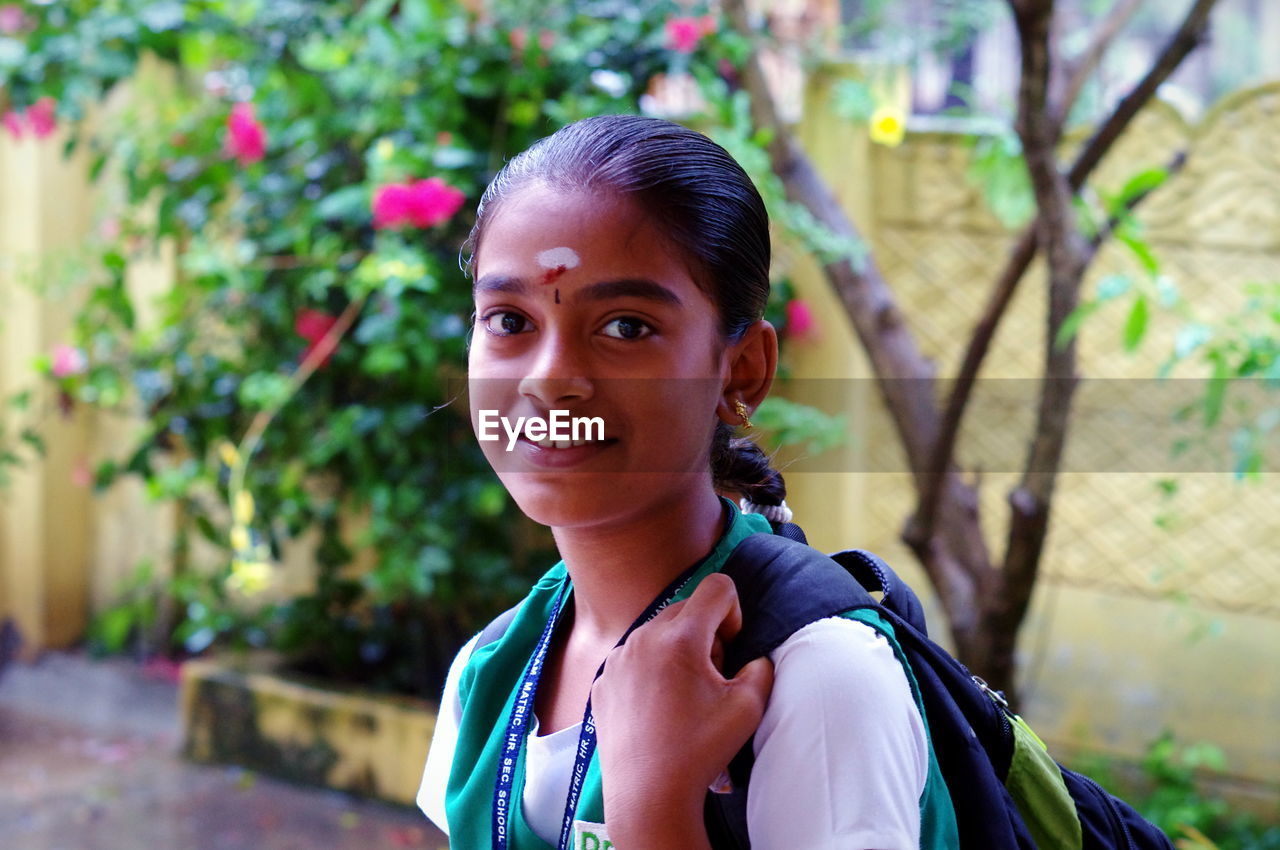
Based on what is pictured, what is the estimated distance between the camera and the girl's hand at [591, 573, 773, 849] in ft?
2.47

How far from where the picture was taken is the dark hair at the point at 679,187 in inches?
33.6

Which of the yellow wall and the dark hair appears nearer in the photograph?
the dark hair

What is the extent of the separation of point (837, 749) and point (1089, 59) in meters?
2.04

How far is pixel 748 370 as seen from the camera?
0.93m

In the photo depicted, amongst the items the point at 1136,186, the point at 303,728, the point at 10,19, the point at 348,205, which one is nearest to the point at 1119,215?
the point at 1136,186

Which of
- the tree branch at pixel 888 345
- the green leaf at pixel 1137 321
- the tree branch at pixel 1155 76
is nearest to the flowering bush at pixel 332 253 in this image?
the tree branch at pixel 888 345

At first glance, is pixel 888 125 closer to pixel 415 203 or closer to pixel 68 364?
pixel 415 203

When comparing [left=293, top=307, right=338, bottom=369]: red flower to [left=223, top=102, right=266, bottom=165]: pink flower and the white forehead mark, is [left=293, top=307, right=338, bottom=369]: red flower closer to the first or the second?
[left=223, top=102, right=266, bottom=165]: pink flower

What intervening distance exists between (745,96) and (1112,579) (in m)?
1.61

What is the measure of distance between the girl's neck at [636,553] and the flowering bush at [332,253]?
6.08 ft

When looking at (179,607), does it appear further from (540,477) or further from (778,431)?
(540,477)

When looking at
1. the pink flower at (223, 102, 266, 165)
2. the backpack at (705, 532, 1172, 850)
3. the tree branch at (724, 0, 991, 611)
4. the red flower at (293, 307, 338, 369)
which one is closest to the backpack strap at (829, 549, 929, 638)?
the backpack at (705, 532, 1172, 850)

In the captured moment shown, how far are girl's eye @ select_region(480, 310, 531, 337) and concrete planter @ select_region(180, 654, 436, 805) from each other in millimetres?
2535

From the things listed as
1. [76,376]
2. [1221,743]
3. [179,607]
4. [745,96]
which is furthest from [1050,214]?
[179,607]
